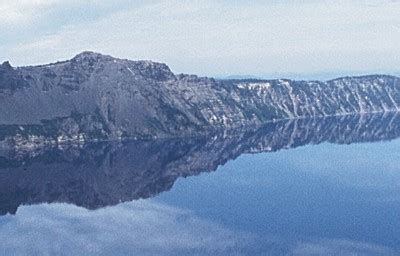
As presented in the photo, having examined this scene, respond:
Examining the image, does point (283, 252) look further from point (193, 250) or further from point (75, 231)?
point (75, 231)

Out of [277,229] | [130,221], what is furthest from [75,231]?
[277,229]

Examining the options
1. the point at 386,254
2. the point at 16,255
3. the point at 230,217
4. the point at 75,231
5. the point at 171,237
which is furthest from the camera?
the point at 230,217

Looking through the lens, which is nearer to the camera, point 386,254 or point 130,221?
point 386,254

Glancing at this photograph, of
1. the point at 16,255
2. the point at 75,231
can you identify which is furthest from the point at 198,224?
the point at 16,255

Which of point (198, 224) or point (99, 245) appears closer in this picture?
point (99, 245)

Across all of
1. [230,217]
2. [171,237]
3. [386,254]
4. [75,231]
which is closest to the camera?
[386,254]

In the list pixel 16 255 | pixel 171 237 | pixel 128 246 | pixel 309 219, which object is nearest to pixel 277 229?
pixel 309 219

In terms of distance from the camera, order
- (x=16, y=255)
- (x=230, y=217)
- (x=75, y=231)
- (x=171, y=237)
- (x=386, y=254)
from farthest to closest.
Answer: (x=230, y=217) → (x=75, y=231) → (x=171, y=237) → (x=16, y=255) → (x=386, y=254)

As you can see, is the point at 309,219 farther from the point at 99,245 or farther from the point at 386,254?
the point at 99,245
